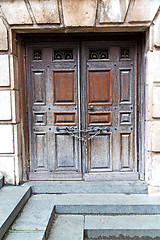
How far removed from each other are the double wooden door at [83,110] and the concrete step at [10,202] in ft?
1.75

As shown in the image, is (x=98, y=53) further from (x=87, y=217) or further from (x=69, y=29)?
(x=87, y=217)

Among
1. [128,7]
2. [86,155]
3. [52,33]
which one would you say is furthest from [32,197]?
[128,7]

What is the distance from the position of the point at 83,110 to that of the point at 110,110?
52 centimetres

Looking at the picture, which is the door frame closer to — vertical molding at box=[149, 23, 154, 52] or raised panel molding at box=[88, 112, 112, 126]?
vertical molding at box=[149, 23, 154, 52]

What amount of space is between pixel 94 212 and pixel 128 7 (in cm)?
343

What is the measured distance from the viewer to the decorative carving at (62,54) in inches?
158

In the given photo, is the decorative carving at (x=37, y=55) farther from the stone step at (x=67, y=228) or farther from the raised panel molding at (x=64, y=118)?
the stone step at (x=67, y=228)

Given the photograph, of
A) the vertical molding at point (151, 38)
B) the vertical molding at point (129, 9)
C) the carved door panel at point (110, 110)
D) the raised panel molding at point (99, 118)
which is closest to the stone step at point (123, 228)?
the carved door panel at point (110, 110)

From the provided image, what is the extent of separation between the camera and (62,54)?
4.02 metres

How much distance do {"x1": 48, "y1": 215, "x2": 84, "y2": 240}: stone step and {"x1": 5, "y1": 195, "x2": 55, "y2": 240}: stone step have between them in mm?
115

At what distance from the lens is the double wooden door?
397 cm

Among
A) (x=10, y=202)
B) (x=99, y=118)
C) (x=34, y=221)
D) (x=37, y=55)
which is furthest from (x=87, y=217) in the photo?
(x=37, y=55)

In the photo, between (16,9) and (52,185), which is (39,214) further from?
(16,9)

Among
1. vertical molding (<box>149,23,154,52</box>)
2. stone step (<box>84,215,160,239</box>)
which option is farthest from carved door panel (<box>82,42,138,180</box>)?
stone step (<box>84,215,160,239</box>)
